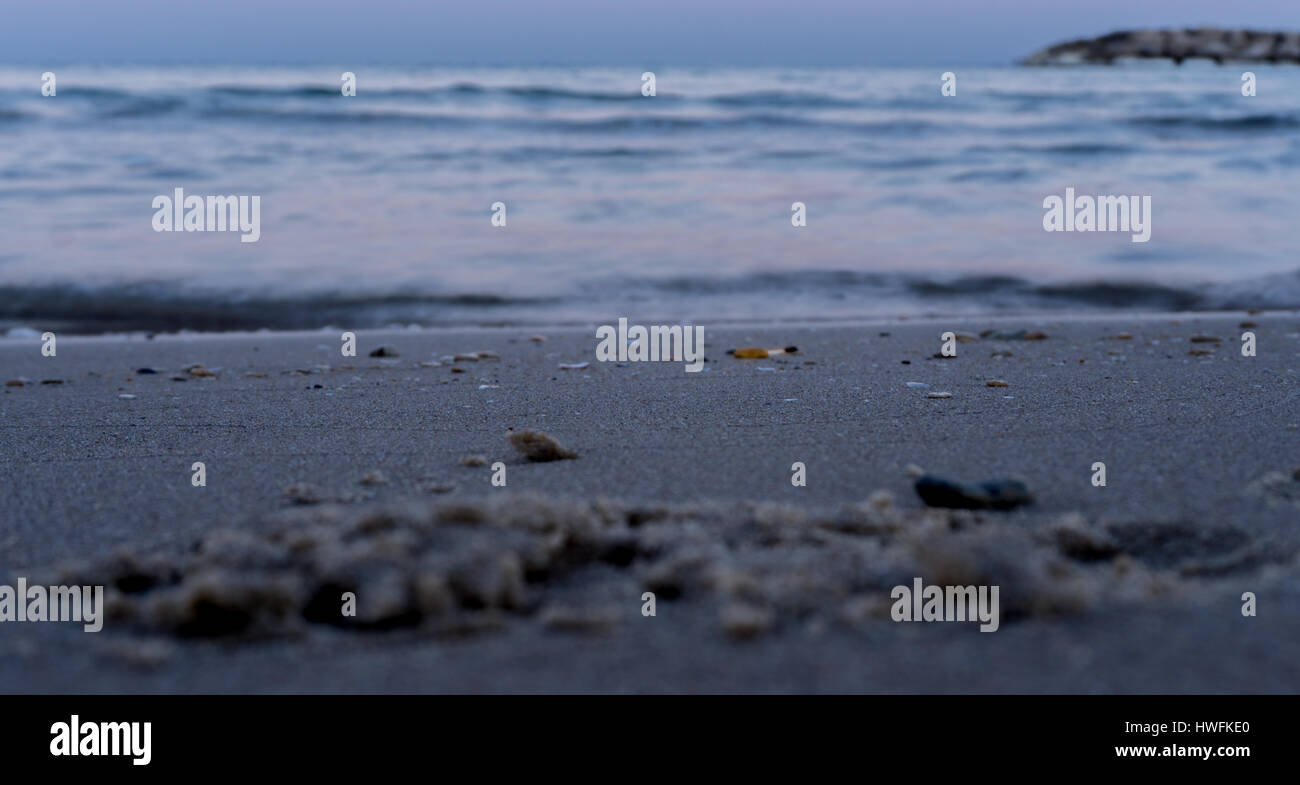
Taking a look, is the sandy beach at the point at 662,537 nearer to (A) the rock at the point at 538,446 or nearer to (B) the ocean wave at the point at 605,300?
(A) the rock at the point at 538,446

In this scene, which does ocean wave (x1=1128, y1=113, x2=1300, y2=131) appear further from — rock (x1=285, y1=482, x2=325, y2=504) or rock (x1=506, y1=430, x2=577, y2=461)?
rock (x1=285, y1=482, x2=325, y2=504)

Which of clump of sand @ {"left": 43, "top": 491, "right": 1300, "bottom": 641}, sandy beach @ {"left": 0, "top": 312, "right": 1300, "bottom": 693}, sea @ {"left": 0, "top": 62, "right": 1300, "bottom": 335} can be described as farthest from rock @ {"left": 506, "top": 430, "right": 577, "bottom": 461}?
sea @ {"left": 0, "top": 62, "right": 1300, "bottom": 335}

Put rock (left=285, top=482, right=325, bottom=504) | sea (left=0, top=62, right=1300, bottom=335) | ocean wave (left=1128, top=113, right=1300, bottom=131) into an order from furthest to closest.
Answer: ocean wave (left=1128, top=113, right=1300, bottom=131) < sea (left=0, top=62, right=1300, bottom=335) < rock (left=285, top=482, right=325, bottom=504)

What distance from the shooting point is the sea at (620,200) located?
6.48 m

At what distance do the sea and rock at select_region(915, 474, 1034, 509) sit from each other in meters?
4.25

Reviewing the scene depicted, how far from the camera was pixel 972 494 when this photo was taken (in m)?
1.77

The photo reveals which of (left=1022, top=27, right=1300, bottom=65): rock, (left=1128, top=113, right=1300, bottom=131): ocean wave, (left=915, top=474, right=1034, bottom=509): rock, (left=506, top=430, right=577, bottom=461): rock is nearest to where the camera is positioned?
(left=915, top=474, right=1034, bottom=509): rock

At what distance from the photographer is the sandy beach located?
122 cm

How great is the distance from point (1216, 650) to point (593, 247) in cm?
668

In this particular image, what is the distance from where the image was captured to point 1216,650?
123 cm

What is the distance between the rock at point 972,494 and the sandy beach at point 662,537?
0.11 feet

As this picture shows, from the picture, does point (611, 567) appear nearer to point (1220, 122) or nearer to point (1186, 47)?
point (1220, 122)

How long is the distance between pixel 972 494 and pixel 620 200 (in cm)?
802
